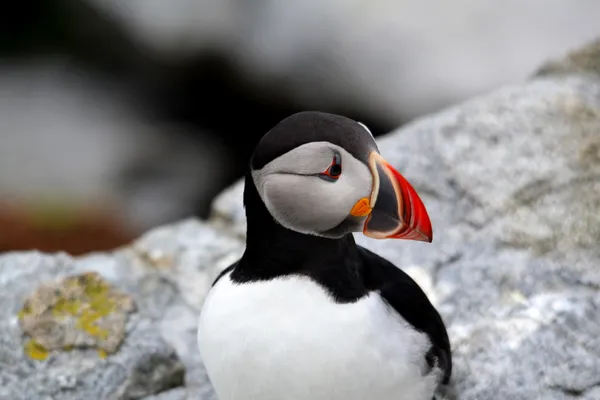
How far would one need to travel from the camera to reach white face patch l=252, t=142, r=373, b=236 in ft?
6.67

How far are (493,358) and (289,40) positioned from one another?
14.6 ft

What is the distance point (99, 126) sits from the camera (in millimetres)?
7172

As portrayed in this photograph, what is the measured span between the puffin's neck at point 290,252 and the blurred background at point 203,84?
4316 millimetres

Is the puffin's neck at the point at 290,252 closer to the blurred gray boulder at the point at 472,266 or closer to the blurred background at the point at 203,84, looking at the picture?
the blurred gray boulder at the point at 472,266

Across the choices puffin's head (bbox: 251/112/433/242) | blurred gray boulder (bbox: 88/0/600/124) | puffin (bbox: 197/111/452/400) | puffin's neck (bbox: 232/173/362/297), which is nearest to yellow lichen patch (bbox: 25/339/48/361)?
puffin (bbox: 197/111/452/400)

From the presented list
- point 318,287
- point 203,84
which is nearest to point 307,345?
point 318,287

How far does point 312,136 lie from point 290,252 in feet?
1.08

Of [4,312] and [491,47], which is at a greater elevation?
[4,312]

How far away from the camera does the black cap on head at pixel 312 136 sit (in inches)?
81.0

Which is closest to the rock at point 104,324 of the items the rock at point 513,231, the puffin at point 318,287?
the rock at point 513,231

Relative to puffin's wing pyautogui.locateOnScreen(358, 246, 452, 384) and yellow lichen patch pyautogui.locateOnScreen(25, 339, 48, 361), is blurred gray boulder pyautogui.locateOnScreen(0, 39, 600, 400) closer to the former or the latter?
yellow lichen patch pyautogui.locateOnScreen(25, 339, 48, 361)

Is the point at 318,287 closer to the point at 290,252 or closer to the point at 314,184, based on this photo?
the point at 290,252

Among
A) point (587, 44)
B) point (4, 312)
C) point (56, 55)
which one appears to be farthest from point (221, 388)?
point (56, 55)

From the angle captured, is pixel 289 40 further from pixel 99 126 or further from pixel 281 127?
pixel 281 127
